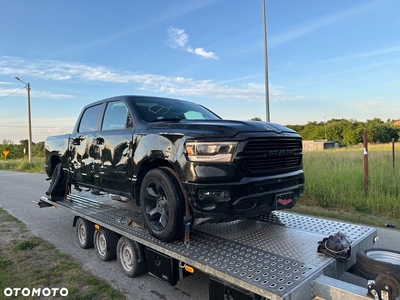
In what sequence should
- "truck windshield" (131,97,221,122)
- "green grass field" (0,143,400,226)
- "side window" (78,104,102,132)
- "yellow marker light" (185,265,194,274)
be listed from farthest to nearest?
1. "green grass field" (0,143,400,226)
2. "side window" (78,104,102,132)
3. "truck windshield" (131,97,221,122)
4. "yellow marker light" (185,265,194,274)

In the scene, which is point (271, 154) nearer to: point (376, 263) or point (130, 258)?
point (376, 263)

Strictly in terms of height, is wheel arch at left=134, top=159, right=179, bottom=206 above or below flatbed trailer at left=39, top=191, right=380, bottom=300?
above

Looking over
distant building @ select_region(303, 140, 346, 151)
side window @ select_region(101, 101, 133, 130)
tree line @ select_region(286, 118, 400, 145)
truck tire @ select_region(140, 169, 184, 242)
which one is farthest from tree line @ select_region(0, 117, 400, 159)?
truck tire @ select_region(140, 169, 184, 242)

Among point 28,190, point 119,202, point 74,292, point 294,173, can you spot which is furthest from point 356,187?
point 28,190

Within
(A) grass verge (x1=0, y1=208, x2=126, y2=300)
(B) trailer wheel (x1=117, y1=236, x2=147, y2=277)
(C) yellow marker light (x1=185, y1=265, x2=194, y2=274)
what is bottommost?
(A) grass verge (x1=0, y1=208, x2=126, y2=300)

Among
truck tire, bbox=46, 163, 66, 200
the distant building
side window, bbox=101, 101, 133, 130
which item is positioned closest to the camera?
side window, bbox=101, 101, 133, 130

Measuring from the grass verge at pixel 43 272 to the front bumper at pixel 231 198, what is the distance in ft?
4.78

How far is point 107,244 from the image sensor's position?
443 centimetres

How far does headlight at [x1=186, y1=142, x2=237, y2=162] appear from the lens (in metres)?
3.05

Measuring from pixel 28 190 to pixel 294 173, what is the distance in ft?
37.4

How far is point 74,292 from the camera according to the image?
3.65m

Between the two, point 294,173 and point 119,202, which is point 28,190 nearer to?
point 119,202

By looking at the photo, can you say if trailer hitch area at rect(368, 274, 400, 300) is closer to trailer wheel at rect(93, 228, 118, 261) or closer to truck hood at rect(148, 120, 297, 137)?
truck hood at rect(148, 120, 297, 137)

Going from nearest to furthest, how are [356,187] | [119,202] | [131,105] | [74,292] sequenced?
[74,292]
[131,105]
[119,202]
[356,187]
